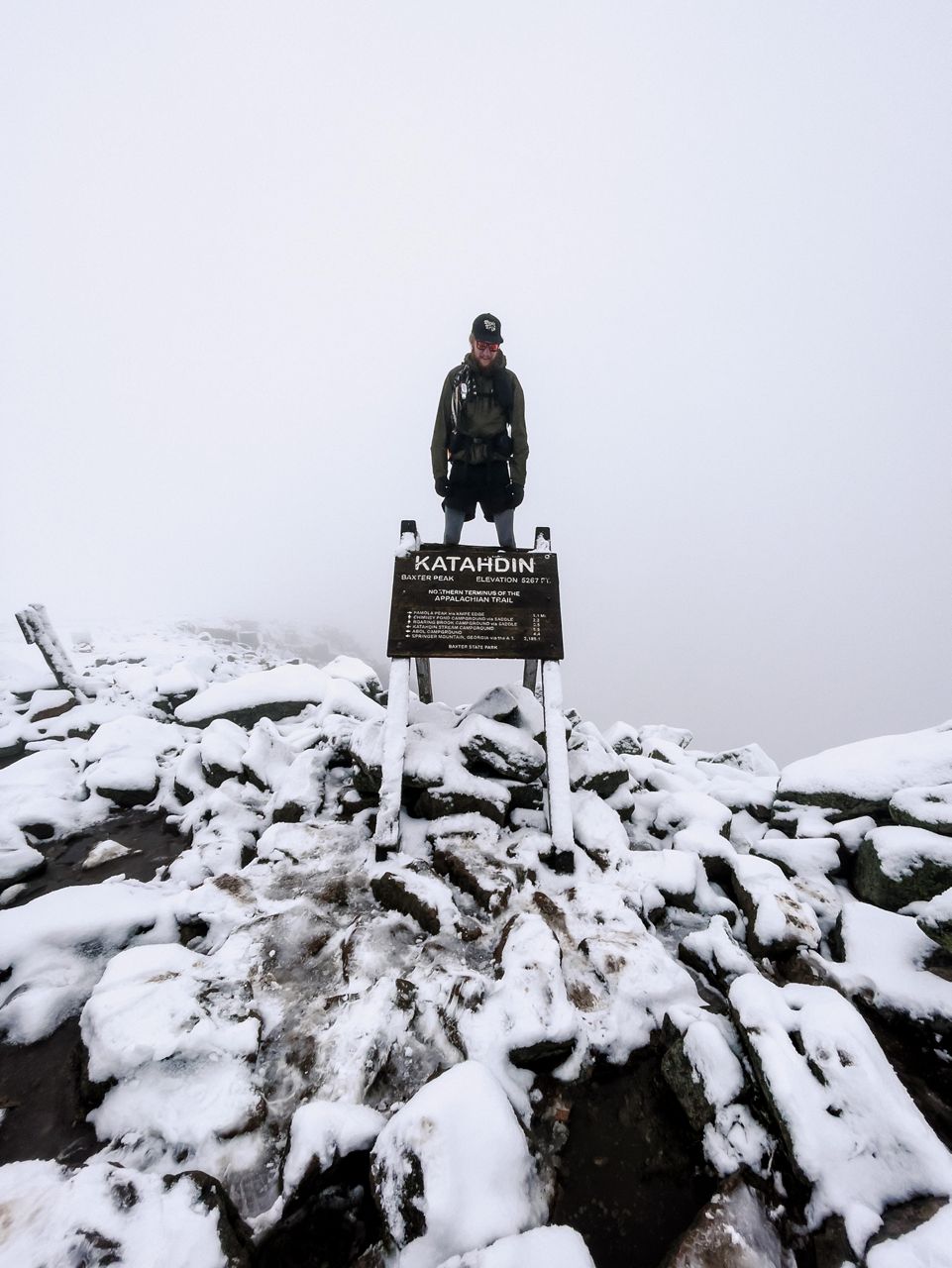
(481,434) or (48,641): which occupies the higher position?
(481,434)

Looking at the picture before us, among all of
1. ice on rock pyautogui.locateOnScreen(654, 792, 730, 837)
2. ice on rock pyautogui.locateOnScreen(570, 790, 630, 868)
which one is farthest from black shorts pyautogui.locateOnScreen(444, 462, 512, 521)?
ice on rock pyautogui.locateOnScreen(654, 792, 730, 837)

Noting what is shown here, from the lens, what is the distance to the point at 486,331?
5.23 m

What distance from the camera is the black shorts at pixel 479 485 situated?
19.3 feet

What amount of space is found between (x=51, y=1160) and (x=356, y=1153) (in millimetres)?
1453

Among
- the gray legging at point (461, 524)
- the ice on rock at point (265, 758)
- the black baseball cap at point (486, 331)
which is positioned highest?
the black baseball cap at point (486, 331)

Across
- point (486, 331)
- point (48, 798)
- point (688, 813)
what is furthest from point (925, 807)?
point (48, 798)

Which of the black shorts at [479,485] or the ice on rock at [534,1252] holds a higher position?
the black shorts at [479,485]

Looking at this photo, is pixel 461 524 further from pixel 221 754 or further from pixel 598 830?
pixel 221 754

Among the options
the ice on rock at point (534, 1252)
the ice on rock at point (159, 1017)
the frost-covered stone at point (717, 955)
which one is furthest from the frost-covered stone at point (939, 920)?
the ice on rock at point (159, 1017)

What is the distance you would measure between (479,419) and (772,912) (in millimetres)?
5532

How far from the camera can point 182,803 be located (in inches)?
231

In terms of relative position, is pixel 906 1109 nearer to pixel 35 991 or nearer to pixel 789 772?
pixel 789 772

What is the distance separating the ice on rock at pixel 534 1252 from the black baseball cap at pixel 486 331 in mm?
6554

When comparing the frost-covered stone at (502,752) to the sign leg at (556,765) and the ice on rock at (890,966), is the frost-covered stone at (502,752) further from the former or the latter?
the ice on rock at (890,966)
